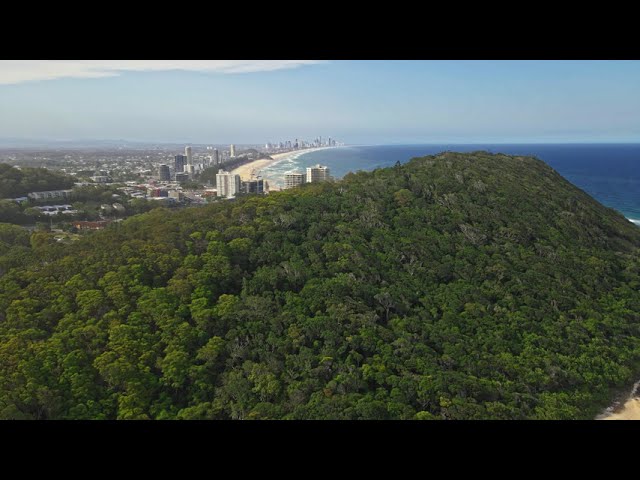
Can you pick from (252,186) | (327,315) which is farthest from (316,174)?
(327,315)

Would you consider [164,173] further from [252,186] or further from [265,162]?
[265,162]

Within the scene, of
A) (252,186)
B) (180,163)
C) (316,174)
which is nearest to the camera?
(252,186)

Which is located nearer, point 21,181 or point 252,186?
point 21,181

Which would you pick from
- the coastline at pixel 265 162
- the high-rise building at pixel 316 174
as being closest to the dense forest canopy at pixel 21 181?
the high-rise building at pixel 316 174

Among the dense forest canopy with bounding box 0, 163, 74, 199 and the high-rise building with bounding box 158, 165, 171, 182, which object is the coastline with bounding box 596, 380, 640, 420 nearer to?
the dense forest canopy with bounding box 0, 163, 74, 199

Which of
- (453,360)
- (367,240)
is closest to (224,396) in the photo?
(453,360)

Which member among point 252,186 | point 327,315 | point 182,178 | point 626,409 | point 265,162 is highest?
point 265,162
